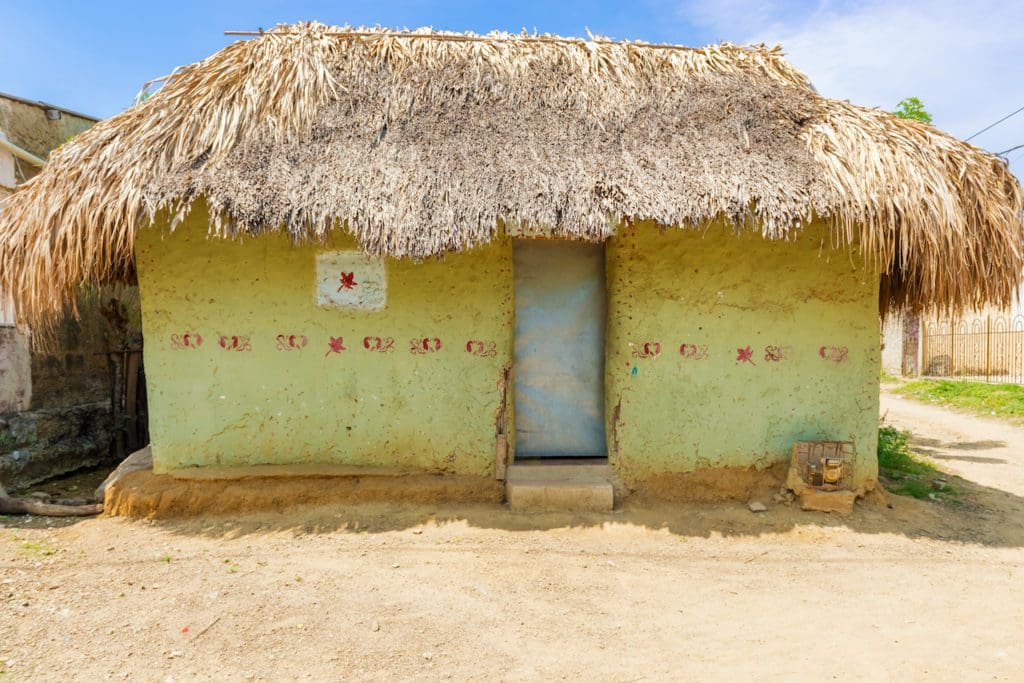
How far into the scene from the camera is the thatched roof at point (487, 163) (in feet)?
13.4

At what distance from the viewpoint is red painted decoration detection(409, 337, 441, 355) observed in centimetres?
454

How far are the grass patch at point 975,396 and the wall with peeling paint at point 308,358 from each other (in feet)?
29.4

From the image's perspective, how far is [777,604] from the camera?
3.28 metres

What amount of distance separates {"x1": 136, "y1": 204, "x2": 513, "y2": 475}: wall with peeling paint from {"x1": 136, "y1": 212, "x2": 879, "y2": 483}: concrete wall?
0.01 metres

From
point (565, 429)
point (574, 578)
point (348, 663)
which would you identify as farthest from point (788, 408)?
point (348, 663)

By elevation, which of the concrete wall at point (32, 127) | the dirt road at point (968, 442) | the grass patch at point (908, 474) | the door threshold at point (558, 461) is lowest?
the dirt road at point (968, 442)

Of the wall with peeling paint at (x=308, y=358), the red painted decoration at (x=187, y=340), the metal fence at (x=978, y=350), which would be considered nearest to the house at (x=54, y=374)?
the red painted decoration at (x=187, y=340)

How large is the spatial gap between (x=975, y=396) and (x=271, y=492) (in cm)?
1172

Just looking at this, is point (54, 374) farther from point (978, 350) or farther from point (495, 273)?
point (978, 350)

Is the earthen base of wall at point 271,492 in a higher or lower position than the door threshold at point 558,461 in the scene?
lower

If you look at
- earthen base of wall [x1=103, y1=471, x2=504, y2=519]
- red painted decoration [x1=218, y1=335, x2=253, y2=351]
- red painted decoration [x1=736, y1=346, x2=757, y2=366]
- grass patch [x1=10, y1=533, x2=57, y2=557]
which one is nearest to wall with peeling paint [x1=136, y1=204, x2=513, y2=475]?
red painted decoration [x1=218, y1=335, x2=253, y2=351]

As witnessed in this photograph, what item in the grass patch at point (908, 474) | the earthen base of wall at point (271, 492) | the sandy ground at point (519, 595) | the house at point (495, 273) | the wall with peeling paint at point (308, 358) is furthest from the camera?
the grass patch at point (908, 474)

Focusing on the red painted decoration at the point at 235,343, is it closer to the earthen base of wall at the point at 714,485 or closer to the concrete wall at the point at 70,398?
the concrete wall at the point at 70,398

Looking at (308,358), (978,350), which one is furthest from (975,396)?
(308,358)
